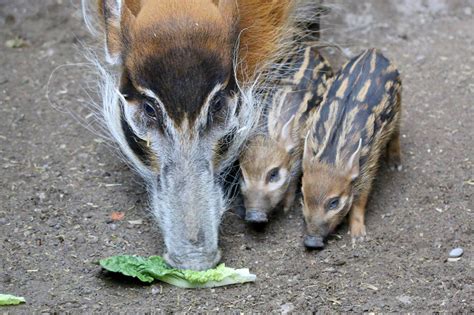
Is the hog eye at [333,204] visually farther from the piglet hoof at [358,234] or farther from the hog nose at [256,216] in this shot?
the hog nose at [256,216]

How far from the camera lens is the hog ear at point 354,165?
4414 mm

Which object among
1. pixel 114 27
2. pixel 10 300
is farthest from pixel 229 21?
pixel 10 300

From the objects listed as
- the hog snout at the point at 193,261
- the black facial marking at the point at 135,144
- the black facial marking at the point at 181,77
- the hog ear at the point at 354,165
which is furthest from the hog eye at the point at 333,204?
the black facial marking at the point at 135,144

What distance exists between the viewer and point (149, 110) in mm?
4320

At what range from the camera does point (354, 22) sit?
6.51 m

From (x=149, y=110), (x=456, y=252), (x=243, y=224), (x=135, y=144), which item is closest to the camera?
(x=456, y=252)

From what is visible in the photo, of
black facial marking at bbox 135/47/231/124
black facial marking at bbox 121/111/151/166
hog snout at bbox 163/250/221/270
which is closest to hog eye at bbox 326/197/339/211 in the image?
hog snout at bbox 163/250/221/270

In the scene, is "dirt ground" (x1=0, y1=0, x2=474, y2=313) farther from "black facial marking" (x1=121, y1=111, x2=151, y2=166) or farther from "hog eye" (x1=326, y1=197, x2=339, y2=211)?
"black facial marking" (x1=121, y1=111, x2=151, y2=166)

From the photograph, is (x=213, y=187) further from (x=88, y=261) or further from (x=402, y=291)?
(x=402, y=291)

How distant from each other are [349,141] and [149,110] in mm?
1048

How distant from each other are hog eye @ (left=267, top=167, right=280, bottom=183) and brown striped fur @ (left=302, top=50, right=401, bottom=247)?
200 millimetres

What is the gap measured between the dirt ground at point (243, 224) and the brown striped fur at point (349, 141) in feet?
0.52

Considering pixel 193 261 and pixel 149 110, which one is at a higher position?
pixel 149 110

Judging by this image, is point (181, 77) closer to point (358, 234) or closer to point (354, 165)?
point (354, 165)
